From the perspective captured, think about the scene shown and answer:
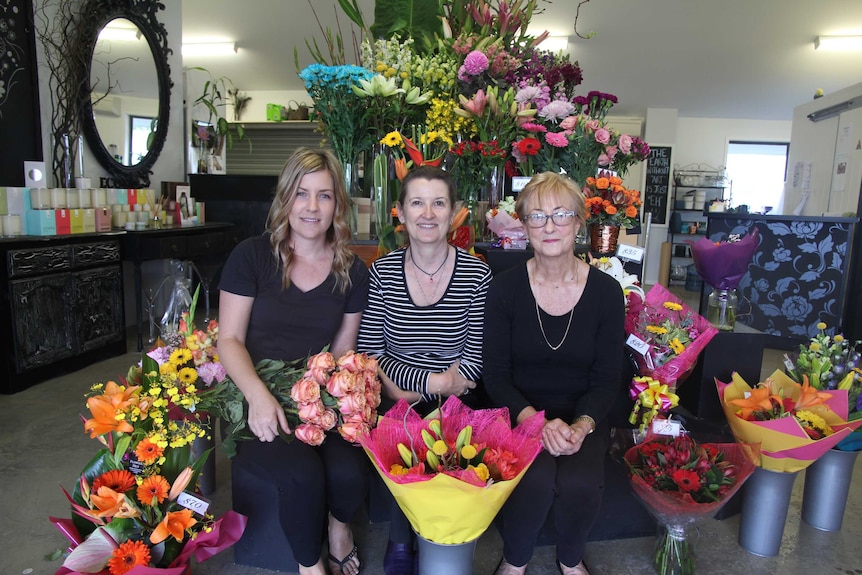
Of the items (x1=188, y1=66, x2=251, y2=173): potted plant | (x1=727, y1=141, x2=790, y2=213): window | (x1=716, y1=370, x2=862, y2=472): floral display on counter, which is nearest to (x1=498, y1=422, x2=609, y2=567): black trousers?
(x1=716, y1=370, x2=862, y2=472): floral display on counter

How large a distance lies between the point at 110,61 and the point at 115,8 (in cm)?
39

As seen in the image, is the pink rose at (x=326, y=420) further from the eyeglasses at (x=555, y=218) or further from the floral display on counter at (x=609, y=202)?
the floral display on counter at (x=609, y=202)

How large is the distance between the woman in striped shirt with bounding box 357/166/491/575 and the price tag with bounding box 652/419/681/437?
56 centimetres

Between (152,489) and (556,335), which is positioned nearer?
(152,489)

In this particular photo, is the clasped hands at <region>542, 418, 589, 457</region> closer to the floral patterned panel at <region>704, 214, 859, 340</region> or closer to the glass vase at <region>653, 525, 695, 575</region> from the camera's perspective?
the glass vase at <region>653, 525, 695, 575</region>

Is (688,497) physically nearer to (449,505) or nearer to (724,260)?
(449,505)

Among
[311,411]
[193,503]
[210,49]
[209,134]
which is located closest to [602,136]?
[311,411]

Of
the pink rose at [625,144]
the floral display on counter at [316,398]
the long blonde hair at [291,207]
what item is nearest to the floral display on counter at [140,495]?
the floral display on counter at [316,398]

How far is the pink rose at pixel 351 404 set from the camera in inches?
58.9

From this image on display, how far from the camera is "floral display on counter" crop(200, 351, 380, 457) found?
4.93ft

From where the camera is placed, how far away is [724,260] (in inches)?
84.7

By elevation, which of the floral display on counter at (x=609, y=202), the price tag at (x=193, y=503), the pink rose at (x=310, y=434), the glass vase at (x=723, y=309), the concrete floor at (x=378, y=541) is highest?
the floral display on counter at (x=609, y=202)

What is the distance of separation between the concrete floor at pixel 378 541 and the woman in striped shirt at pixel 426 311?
1.86 ft

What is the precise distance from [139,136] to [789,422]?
485 cm
